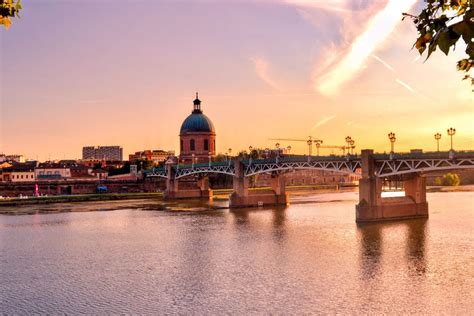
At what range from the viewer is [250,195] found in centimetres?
10050

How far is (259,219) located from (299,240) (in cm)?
2223

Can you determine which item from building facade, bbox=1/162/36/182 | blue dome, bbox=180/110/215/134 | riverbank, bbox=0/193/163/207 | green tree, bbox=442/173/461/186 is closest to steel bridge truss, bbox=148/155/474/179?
riverbank, bbox=0/193/163/207

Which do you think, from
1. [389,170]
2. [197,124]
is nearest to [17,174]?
[197,124]

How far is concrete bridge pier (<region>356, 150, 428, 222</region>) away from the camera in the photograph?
67.4 m

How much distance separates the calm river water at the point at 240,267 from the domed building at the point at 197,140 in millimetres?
96778

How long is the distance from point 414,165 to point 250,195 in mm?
38431

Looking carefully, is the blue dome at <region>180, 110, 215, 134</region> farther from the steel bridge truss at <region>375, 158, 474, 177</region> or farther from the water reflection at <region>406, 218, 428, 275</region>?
the water reflection at <region>406, 218, 428, 275</region>

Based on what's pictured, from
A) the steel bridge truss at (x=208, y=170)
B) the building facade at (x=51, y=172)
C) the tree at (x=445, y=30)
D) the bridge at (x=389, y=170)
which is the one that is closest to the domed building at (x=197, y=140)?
the building facade at (x=51, y=172)

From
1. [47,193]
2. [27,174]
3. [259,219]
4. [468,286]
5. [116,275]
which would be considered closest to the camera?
[468,286]

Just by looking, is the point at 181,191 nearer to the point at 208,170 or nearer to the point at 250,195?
the point at 208,170

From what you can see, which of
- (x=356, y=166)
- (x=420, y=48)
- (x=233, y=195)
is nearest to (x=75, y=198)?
(x=233, y=195)

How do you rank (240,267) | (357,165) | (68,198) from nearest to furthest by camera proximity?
(240,267) → (357,165) → (68,198)

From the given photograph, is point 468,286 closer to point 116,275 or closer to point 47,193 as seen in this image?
point 116,275

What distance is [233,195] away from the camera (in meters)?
97.9
